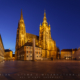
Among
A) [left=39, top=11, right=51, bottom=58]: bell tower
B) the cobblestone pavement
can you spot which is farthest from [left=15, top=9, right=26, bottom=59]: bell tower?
the cobblestone pavement

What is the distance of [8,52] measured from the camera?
447 feet

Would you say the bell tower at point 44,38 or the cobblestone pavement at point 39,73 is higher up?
the bell tower at point 44,38

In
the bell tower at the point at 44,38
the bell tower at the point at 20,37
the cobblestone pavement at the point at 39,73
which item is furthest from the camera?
the bell tower at the point at 20,37

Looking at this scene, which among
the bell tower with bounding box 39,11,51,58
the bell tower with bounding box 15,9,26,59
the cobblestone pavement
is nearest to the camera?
the cobblestone pavement

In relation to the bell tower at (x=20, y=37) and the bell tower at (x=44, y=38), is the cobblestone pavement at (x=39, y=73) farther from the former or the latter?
the bell tower at (x=20, y=37)

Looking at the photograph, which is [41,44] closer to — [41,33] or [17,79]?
[41,33]

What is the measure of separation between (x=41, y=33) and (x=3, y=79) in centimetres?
10243

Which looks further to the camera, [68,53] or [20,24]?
[68,53]

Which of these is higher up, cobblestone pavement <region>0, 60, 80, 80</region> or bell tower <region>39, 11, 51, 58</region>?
bell tower <region>39, 11, 51, 58</region>

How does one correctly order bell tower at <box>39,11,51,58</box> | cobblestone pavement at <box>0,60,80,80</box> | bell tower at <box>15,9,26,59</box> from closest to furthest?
cobblestone pavement at <box>0,60,80,80</box>, bell tower at <box>39,11,51,58</box>, bell tower at <box>15,9,26,59</box>

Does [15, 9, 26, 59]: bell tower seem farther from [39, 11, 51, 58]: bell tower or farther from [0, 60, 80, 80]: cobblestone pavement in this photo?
[0, 60, 80, 80]: cobblestone pavement

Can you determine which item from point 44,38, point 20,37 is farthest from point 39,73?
point 20,37

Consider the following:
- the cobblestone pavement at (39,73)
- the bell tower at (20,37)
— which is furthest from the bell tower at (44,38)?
the cobblestone pavement at (39,73)

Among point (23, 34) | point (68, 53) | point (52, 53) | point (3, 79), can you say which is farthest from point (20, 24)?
point (3, 79)
